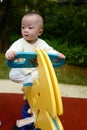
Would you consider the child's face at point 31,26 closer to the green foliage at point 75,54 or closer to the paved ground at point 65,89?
the paved ground at point 65,89

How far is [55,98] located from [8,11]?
138 inches

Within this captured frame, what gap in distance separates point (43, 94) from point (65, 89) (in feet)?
6.36

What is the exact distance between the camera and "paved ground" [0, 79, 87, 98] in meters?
4.12

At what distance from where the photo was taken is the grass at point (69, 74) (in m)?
4.72

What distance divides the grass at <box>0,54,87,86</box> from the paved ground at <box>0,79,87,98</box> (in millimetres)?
254

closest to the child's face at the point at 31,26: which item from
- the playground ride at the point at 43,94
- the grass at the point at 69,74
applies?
the playground ride at the point at 43,94

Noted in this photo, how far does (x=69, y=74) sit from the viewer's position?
504 centimetres

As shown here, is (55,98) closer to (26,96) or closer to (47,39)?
(26,96)

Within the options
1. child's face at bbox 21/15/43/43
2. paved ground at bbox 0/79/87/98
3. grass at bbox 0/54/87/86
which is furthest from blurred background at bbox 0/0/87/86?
child's face at bbox 21/15/43/43

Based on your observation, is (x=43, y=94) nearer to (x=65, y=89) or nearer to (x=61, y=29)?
(x=65, y=89)

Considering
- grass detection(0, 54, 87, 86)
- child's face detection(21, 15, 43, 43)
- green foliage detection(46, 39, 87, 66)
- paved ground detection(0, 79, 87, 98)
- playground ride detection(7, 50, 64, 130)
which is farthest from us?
green foliage detection(46, 39, 87, 66)

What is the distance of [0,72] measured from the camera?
4863 millimetres

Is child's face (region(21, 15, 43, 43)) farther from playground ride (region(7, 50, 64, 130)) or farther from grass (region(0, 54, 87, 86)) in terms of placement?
grass (region(0, 54, 87, 86))

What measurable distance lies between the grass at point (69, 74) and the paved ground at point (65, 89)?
254mm
